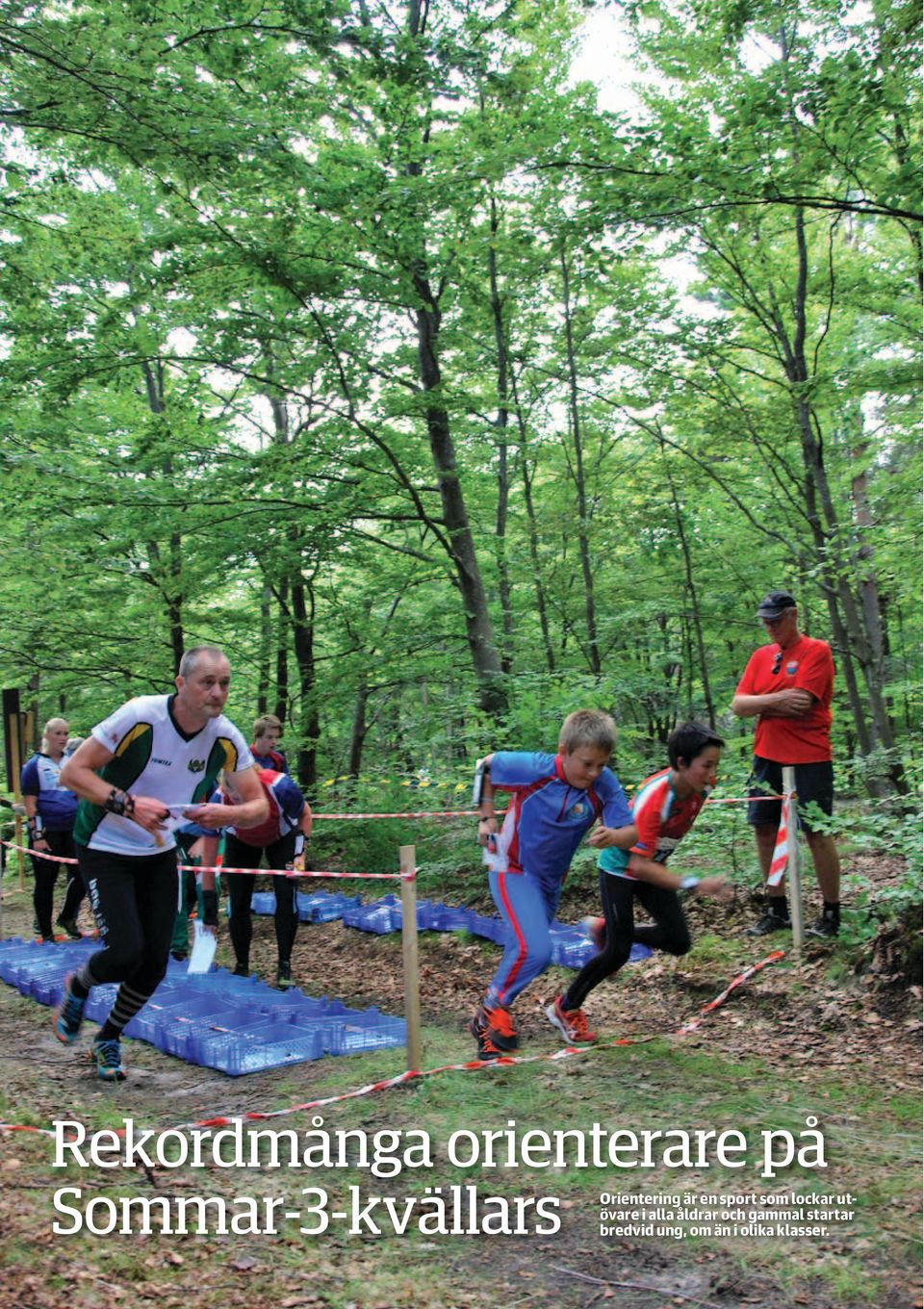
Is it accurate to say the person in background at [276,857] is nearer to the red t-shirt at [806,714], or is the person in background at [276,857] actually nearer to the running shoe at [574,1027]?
the running shoe at [574,1027]

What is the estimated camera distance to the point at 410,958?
484cm

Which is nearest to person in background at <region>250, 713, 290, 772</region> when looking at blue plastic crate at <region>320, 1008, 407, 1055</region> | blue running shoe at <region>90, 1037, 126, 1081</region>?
blue plastic crate at <region>320, 1008, 407, 1055</region>

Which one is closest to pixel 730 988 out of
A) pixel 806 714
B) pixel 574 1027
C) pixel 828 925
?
pixel 828 925

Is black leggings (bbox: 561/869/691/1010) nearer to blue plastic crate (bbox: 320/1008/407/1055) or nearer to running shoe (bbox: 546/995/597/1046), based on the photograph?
running shoe (bbox: 546/995/597/1046)

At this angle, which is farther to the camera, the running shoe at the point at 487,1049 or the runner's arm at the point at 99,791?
the running shoe at the point at 487,1049

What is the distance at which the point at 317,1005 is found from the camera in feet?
19.6

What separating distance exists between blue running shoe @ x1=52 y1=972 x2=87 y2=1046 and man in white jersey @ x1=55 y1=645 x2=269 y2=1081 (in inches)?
12.5

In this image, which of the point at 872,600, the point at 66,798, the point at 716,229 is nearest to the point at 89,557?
the point at 66,798

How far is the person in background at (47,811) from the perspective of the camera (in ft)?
29.3

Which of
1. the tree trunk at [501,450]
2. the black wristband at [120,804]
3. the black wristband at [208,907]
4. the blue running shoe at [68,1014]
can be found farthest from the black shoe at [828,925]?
the tree trunk at [501,450]

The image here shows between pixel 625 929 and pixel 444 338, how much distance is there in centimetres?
850

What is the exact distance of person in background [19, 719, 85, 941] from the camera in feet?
→ 29.3

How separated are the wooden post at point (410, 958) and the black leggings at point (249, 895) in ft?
7.79

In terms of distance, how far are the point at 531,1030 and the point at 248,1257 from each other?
295 cm
